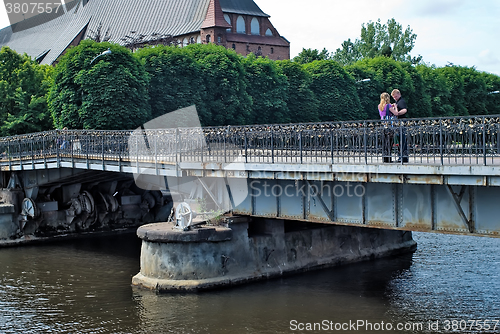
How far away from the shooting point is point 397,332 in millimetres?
19719

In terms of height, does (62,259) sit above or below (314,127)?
below

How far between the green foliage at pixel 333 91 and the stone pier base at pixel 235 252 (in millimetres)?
35419

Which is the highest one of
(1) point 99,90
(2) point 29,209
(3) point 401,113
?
(1) point 99,90

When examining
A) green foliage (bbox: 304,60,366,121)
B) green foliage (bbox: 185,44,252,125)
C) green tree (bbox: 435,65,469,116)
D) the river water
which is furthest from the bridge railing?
green tree (bbox: 435,65,469,116)

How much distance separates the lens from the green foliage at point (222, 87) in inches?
2096

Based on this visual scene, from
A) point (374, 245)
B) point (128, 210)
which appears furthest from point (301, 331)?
point (128, 210)

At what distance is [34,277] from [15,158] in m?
12.6

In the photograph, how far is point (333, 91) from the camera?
6444cm

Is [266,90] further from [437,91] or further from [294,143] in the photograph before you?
[294,143]

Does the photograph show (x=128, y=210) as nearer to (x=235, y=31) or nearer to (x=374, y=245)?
(x=374, y=245)

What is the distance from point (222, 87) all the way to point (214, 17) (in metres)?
48.3

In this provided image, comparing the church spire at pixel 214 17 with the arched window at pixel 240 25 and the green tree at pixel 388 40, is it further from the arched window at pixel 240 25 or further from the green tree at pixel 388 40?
the green tree at pixel 388 40

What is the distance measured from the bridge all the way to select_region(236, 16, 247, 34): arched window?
237ft

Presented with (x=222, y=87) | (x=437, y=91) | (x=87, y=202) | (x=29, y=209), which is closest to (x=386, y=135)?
(x=87, y=202)
